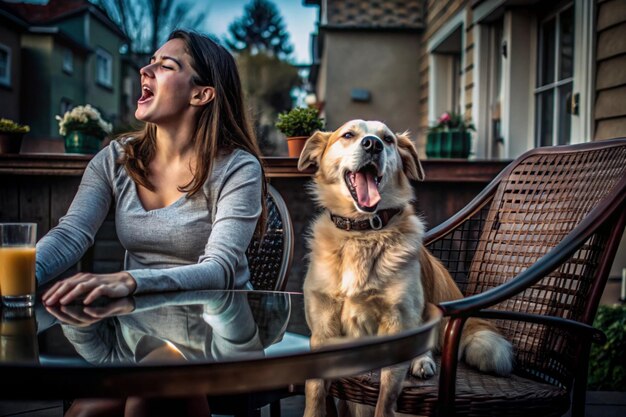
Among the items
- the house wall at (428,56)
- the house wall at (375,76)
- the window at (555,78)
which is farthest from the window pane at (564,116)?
the house wall at (375,76)

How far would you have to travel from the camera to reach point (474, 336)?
1.88 meters

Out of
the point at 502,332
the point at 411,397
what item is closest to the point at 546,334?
the point at 502,332

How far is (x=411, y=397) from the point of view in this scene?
5.15 feet

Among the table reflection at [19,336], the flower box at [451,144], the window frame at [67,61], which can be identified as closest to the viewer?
the table reflection at [19,336]

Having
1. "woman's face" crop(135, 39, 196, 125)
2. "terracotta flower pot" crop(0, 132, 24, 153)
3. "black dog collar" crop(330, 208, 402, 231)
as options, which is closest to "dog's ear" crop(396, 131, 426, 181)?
"black dog collar" crop(330, 208, 402, 231)

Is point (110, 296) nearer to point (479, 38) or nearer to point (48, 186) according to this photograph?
point (48, 186)

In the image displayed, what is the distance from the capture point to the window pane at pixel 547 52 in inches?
194

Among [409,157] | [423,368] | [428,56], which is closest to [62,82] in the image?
[428,56]

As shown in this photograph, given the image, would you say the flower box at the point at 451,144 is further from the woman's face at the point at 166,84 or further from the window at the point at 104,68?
the window at the point at 104,68

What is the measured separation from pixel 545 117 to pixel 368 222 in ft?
11.5

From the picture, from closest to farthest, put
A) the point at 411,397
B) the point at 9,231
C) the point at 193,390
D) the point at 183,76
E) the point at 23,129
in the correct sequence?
the point at 193,390 → the point at 9,231 → the point at 411,397 → the point at 183,76 → the point at 23,129

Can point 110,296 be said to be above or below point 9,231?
below

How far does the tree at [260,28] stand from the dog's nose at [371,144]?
4303cm

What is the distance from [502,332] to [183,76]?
1298 millimetres
